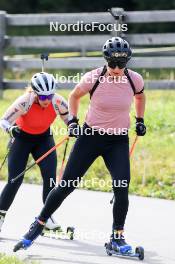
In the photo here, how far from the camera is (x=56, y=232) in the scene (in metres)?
10.2

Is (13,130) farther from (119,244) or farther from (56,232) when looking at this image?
(119,244)

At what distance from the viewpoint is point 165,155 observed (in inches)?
527

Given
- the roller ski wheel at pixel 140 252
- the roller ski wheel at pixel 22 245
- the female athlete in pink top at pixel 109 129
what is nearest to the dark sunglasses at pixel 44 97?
the female athlete in pink top at pixel 109 129

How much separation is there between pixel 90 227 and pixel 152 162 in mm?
2822

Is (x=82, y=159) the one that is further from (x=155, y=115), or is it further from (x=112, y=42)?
(x=155, y=115)

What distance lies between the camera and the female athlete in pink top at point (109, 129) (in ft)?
29.2

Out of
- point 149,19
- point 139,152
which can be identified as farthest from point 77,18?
point 139,152

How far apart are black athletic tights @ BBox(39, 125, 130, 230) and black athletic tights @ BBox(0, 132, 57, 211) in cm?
84

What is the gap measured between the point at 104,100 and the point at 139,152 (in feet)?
15.8

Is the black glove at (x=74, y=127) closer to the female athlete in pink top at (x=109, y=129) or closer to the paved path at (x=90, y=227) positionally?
the female athlete in pink top at (x=109, y=129)

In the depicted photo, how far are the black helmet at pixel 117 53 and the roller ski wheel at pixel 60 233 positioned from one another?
6.55 feet

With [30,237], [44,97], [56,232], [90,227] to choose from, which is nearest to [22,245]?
[30,237]

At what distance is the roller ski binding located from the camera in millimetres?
9094

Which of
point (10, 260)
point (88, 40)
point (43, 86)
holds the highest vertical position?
point (88, 40)
